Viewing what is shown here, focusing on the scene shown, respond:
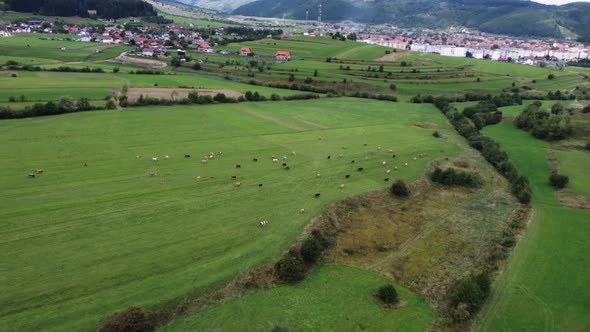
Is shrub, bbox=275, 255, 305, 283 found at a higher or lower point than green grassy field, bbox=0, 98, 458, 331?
lower

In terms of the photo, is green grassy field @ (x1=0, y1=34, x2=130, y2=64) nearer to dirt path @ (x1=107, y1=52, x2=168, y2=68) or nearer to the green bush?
dirt path @ (x1=107, y1=52, x2=168, y2=68)

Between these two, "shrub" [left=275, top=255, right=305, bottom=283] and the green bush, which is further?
the green bush

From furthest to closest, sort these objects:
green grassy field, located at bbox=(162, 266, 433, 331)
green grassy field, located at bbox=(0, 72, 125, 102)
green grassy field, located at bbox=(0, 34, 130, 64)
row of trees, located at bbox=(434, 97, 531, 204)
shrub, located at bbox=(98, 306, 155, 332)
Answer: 1. green grassy field, located at bbox=(0, 34, 130, 64)
2. green grassy field, located at bbox=(0, 72, 125, 102)
3. row of trees, located at bbox=(434, 97, 531, 204)
4. green grassy field, located at bbox=(162, 266, 433, 331)
5. shrub, located at bbox=(98, 306, 155, 332)

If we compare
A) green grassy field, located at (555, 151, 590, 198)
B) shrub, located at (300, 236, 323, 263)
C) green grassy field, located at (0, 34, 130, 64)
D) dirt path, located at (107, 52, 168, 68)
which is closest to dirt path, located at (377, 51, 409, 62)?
dirt path, located at (107, 52, 168, 68)

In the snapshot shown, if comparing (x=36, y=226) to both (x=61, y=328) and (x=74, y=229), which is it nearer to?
(x=74, y=229)

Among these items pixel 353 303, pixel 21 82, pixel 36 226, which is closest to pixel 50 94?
pixel 21 82
